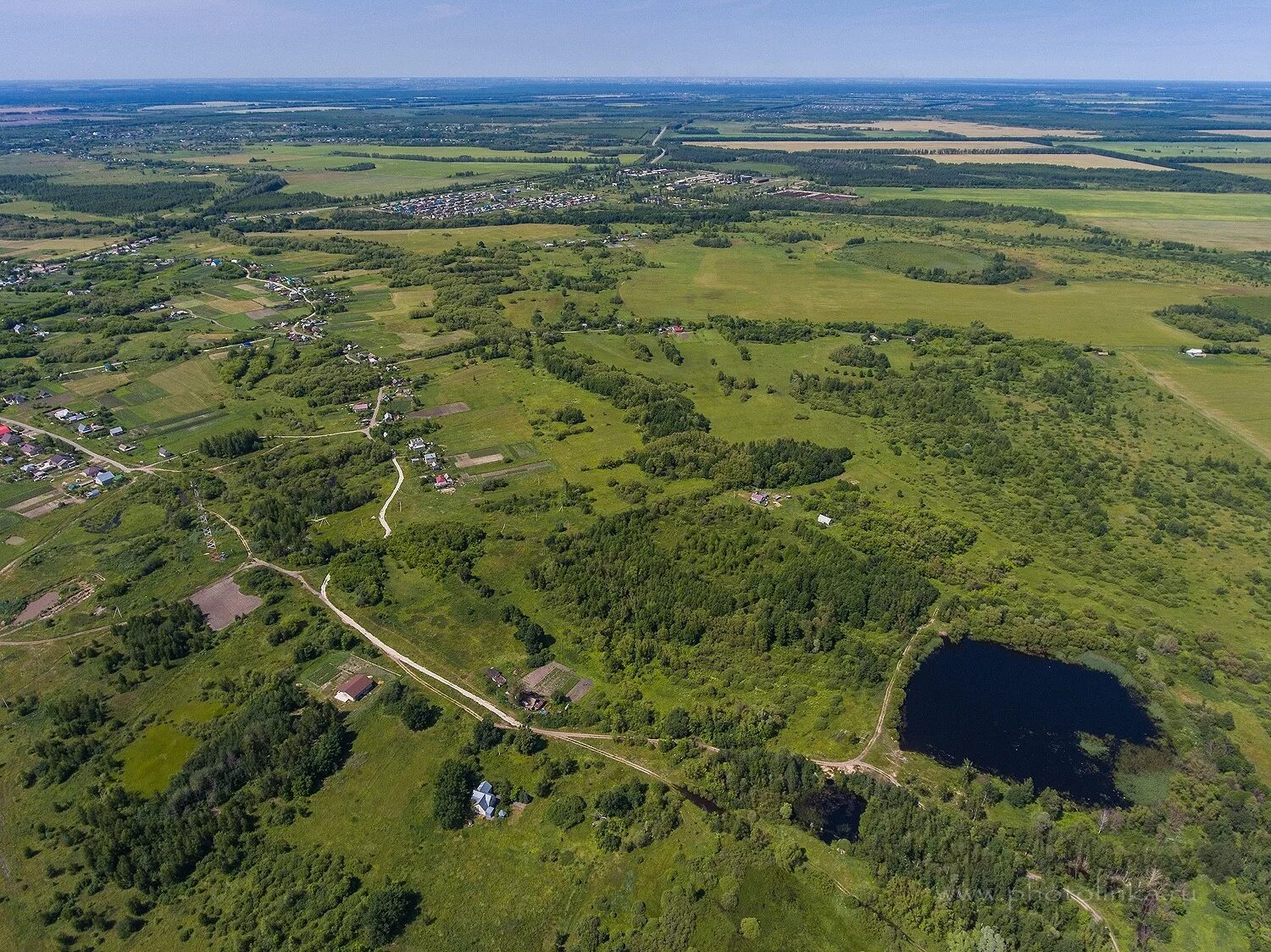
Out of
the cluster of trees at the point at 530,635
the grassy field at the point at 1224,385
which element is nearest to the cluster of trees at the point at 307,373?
the cluster of trees at the point at 530,635

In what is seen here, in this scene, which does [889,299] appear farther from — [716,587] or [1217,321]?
[716,587]

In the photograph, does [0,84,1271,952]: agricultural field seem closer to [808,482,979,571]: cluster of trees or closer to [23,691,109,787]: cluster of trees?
[23,691,109,787]: cluster of trees

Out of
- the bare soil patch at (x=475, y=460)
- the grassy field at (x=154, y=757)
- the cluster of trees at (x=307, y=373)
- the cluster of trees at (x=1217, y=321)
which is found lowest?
the grassy field at (x=154, y=757)

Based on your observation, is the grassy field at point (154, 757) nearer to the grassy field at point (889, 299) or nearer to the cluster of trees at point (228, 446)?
the cluster of trees at point (228, 446)

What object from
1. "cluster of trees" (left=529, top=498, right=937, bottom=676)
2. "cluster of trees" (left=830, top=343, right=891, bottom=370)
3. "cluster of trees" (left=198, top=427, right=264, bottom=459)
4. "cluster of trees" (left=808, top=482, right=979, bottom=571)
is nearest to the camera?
"cluster of trees" (left=529, top=498, right=937, bottom=676)

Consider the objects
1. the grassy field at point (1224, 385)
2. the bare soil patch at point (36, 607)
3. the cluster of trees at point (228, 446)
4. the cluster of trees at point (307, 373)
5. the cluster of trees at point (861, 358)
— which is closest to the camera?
the bare soil patch at point (36, 607)

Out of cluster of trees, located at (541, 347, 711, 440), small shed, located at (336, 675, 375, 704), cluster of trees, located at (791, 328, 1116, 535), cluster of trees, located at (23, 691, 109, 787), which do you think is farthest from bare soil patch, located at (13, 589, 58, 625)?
cluster of trees, located at (791, 328, 1116, 535)

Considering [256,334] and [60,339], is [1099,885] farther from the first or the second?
[60,339]
